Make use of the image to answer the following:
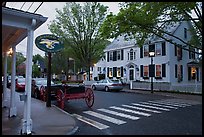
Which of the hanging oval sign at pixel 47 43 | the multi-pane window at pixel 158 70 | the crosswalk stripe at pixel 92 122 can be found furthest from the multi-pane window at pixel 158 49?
the crosswalk stripe at pixel 92 122

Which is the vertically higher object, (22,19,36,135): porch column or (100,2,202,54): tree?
(100,2,202,54): tree

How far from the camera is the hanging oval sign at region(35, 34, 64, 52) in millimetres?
10352

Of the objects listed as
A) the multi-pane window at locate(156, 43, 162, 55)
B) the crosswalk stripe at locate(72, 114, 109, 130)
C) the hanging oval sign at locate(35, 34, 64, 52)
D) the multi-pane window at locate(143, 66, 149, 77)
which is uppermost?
the multi-pane window at locate(156, 43, 162, 55)

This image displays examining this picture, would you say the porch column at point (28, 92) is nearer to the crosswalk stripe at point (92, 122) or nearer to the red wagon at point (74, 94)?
the crosswalk stripe at point (92, 122)

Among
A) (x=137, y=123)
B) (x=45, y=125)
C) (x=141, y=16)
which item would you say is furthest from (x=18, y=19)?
(x=141, y=16)

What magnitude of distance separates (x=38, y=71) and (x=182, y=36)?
1807 inches

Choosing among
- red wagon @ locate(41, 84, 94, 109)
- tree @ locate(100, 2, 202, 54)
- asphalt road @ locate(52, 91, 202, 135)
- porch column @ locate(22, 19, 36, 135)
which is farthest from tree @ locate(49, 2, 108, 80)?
porch column @ locate(22, 19, 36, 135)

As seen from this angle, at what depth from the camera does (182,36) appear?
109 feet

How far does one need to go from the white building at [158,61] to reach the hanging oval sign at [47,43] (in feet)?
60.9

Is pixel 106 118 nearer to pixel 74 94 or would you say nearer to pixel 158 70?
pixel 74 94

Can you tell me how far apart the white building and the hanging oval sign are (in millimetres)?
18558

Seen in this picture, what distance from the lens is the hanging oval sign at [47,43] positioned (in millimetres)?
10352

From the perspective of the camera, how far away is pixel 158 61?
3206 cm

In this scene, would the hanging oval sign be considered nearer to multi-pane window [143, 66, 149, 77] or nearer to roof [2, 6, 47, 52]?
roof [2, 6, 47, 52]
